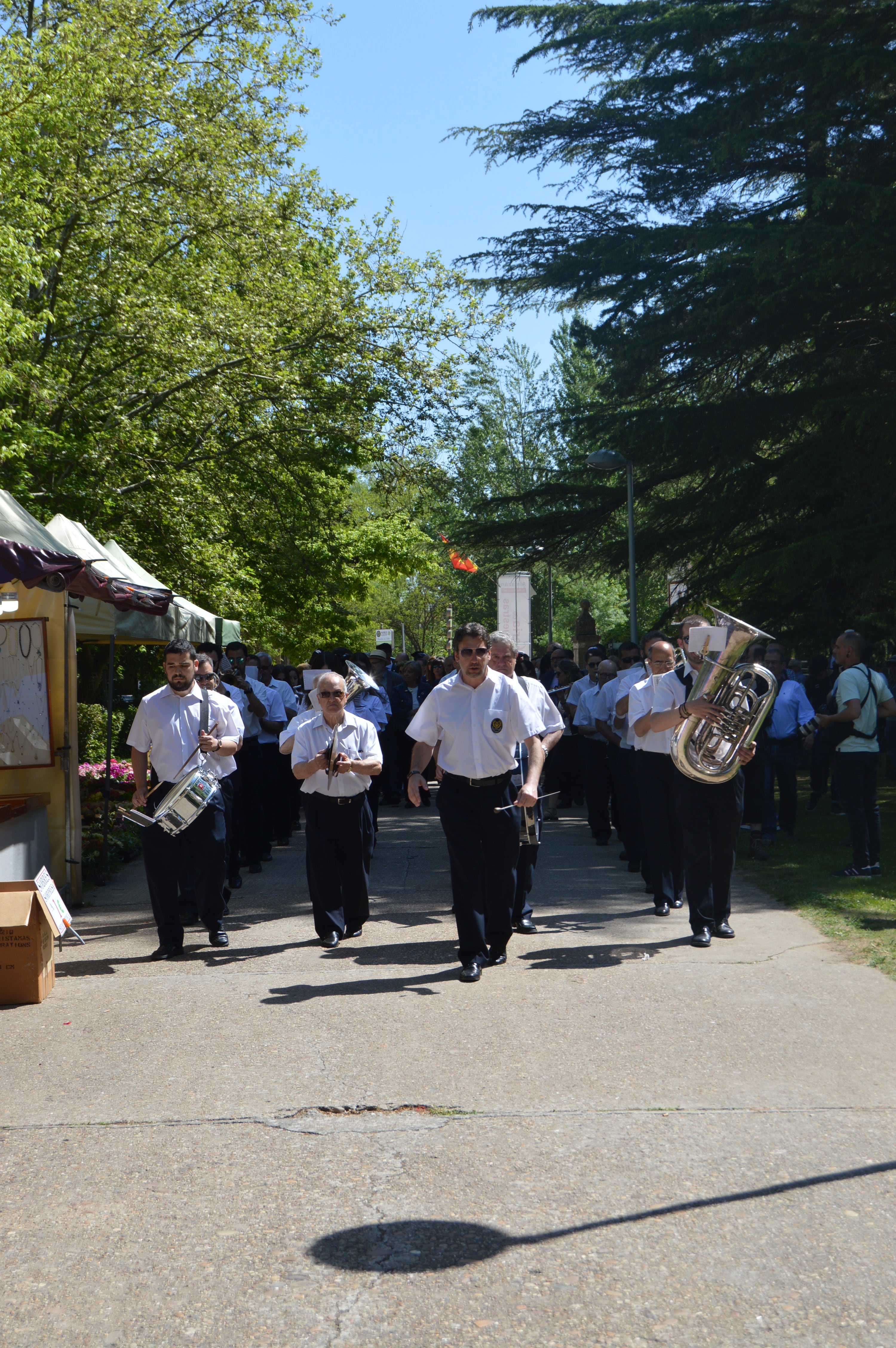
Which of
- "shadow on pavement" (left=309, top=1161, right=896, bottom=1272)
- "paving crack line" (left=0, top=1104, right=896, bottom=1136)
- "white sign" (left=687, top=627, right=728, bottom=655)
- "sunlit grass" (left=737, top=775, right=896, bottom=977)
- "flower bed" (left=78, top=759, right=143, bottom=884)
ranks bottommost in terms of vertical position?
"sunlit grass" (left=737, top=775, right=896, bottom=977)

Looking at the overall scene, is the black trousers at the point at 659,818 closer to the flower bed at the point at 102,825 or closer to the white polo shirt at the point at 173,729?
the white polo shirt at the point at 173,729

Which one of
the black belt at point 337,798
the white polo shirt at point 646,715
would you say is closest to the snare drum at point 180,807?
the black belt at point 337,798

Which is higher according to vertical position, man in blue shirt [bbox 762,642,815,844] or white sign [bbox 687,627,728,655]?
white sign [bbox 687,627,728,655]

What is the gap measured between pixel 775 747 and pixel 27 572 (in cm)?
761

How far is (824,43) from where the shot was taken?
15492 mm

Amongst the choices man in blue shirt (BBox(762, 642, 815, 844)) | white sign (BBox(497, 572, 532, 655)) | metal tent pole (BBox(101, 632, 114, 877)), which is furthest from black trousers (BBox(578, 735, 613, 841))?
white sign (BBox(497, 572, 532, 655))

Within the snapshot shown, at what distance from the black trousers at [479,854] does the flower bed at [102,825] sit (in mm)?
3776

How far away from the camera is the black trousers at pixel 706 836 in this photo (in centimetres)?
764

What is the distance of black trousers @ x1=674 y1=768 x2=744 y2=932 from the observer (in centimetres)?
764

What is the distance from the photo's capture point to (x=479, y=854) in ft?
23.2

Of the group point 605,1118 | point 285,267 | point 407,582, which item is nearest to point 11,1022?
point 605,1118

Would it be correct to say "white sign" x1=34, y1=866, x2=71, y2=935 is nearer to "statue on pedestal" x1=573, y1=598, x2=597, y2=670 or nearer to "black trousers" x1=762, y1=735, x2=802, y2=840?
"black trousers" x1=762, y1=735, x2=802, y2=840

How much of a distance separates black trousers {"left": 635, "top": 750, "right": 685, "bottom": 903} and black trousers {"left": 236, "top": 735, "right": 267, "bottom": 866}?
3.65 metres

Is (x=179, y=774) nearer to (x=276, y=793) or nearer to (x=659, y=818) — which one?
(x=659, y=818)
